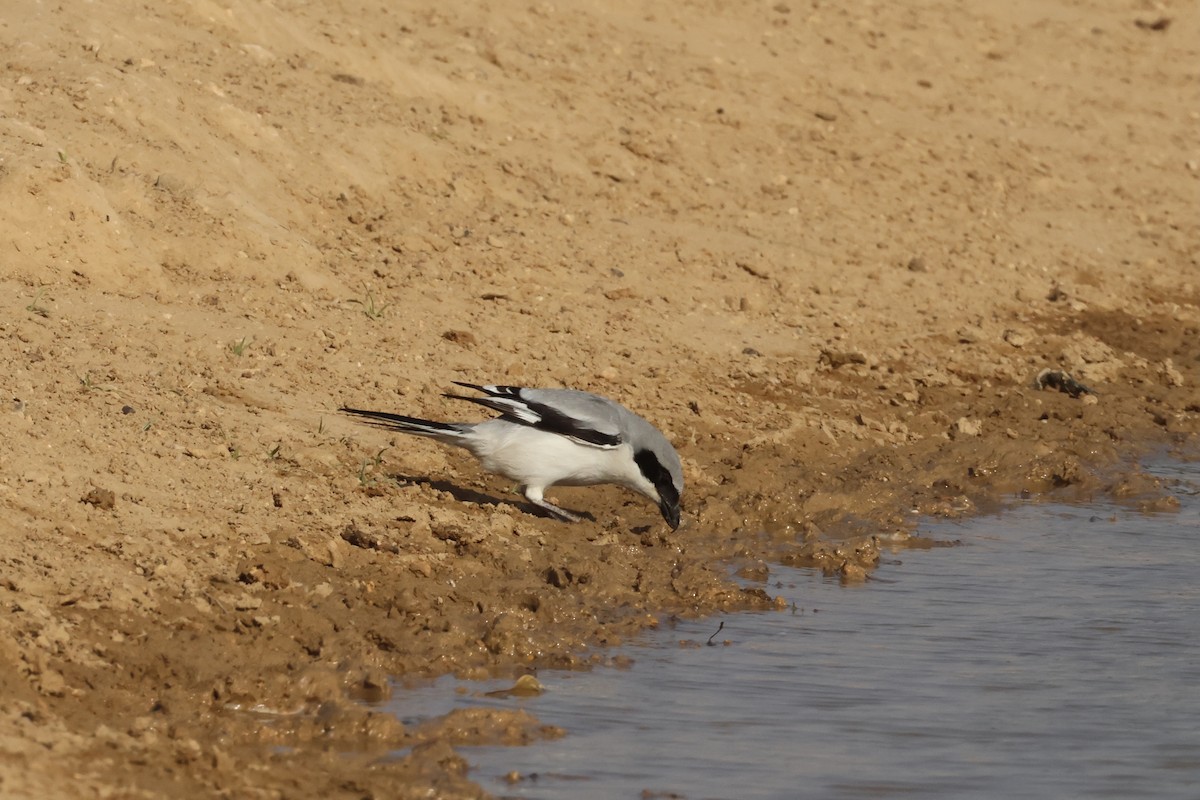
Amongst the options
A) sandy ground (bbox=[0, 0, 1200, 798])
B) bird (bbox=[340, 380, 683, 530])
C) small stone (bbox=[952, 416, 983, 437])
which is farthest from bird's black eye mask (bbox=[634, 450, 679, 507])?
small stone (bbox=[952, 416, 983, 437])

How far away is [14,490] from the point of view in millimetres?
6281

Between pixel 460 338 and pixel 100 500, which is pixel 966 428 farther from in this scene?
pixel 100 500

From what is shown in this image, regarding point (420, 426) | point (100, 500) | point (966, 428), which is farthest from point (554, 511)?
point (966, 428)

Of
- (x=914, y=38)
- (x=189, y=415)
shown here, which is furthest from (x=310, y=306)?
(x=914, y=38)

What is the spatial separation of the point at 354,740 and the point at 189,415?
8.63 feet

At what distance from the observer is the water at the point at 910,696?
210 inches

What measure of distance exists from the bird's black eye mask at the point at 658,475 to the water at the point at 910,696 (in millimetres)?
600

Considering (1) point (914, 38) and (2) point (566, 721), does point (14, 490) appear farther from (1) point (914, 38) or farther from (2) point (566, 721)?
(1) point (914, 38)

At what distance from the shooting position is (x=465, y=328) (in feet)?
30.7

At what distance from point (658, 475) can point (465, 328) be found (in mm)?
2235

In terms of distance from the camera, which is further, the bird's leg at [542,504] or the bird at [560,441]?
the bird's leg at [542,504]

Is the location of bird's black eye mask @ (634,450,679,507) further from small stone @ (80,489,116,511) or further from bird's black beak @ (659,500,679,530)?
small stone @ (80,489,116,511)

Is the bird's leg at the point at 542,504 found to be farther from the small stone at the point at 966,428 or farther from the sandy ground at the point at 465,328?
the small stone at the point at 966,428

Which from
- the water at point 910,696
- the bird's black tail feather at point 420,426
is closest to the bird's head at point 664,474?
the water at point 910,696
